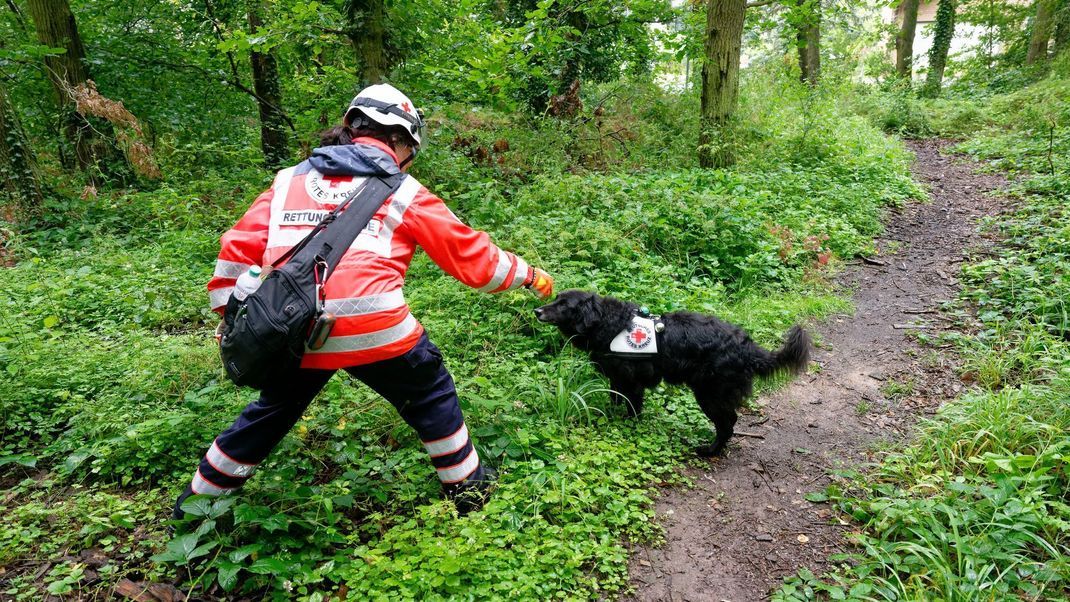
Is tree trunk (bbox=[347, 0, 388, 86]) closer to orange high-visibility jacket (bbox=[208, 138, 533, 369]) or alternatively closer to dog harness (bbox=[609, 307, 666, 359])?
orange high-visibility jacket (bbox=[208, 138, 533, 369])

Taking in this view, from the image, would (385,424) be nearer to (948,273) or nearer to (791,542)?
(791,542)

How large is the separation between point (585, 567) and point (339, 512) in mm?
1378

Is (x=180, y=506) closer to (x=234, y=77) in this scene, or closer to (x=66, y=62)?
(x=66, y=62)

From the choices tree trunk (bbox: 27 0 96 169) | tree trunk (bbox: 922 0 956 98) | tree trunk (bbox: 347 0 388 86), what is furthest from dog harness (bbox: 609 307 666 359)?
tree trunk (bbox: 922 0 956 98)

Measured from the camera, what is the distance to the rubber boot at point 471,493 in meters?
3.06

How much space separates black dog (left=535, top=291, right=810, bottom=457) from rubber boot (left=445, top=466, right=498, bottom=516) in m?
1.24

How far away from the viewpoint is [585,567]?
2.86 m

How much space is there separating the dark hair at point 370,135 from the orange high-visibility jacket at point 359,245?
2.2 inches

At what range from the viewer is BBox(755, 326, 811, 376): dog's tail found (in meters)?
3.58

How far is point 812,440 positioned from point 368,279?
333 centimetres

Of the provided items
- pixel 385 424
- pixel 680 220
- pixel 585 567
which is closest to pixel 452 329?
pixel 385 424

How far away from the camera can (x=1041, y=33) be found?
17.4 metres

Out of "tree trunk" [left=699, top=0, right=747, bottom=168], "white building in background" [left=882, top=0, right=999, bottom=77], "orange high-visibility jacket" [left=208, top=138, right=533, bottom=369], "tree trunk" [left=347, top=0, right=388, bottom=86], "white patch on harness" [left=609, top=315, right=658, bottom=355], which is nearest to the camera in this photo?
"orange high-visibility jacket" [left=208, top=138, right=533, bottom=369]

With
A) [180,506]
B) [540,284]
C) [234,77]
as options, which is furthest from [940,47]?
[180,506]
